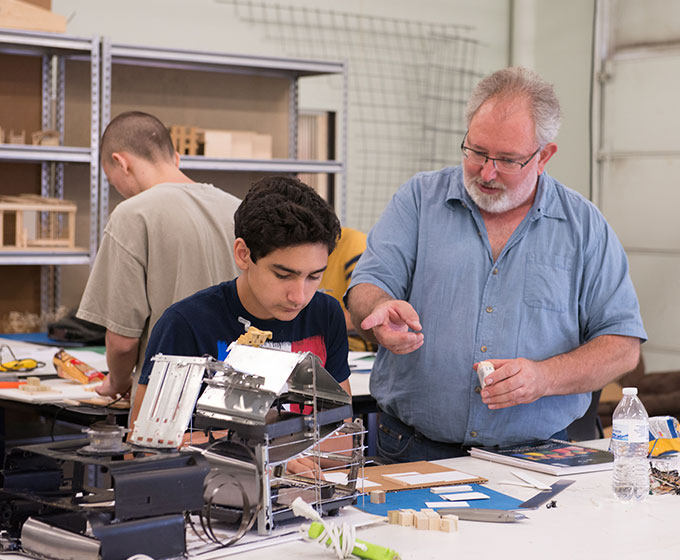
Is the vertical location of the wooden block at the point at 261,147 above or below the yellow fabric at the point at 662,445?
above

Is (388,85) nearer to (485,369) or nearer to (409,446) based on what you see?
(409,446)

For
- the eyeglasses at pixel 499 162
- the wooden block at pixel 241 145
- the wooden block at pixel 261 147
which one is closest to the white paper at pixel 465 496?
the eyeglasses at pixel 499 162

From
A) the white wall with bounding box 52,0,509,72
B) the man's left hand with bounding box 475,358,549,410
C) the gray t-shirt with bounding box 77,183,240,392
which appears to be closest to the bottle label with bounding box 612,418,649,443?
the man's left hand with bounding box 475,358,549,410

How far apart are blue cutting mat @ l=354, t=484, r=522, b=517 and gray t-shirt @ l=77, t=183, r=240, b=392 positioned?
1041 mm

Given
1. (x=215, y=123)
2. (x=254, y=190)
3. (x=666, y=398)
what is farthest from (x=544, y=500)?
(x=215, y=123)

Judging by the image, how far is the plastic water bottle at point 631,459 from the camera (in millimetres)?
1861

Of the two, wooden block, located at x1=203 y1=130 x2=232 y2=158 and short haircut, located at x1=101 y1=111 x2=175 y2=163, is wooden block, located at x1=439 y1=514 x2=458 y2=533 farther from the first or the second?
wooden block, located at x1=203 y1=130 x2=232 y2=158

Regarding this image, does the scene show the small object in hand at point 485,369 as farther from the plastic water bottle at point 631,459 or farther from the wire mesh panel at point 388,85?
the wire mesh panel at point 388,85

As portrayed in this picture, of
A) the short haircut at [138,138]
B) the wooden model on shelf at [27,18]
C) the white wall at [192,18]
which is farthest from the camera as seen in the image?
the white wall at [192,18]

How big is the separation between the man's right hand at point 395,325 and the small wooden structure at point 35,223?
2.83 m

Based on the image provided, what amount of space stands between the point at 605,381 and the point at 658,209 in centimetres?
432

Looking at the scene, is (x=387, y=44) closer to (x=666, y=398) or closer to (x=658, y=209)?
(x=658, y=209)

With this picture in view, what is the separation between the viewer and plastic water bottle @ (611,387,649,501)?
1861mm

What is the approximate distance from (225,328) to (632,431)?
85cm
